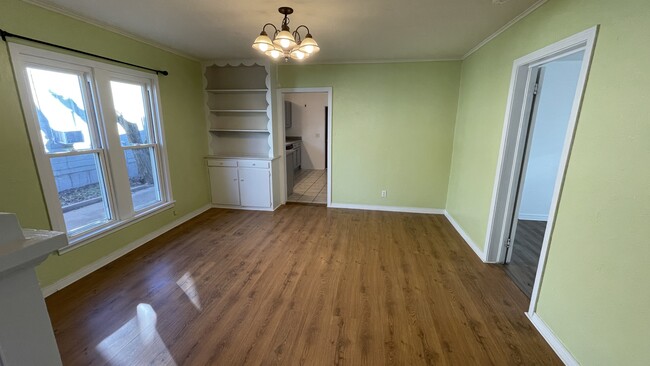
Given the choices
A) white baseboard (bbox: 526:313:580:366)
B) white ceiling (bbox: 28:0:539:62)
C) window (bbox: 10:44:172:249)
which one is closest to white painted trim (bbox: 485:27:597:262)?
white ceiling (bbox: 28:0:539:62)

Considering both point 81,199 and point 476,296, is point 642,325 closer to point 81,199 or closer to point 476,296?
point 476,296

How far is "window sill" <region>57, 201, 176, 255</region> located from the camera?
246 cm

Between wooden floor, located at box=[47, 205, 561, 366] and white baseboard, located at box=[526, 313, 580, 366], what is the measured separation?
0.14 feet

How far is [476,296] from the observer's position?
7.66ft

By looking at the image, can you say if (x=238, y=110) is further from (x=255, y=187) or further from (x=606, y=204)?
(x=606, y=204)

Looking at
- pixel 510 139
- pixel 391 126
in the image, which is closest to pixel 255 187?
pixel 391 126

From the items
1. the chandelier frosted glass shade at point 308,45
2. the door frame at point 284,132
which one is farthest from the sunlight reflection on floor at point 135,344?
the door frame at point 284,132

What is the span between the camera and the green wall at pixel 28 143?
2.00 meters

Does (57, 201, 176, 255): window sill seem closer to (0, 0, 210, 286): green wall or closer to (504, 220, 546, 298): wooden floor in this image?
(0, 0, 210, 286): green wall

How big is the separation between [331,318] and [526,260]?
2.34 metres

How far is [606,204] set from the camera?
1444 millimetres

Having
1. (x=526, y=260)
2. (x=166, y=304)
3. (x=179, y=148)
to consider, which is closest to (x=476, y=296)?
(x=526, y=260)

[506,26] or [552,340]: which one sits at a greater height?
[506,26]

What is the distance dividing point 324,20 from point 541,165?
11.9 ft
